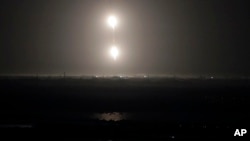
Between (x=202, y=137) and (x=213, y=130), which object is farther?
(x=213, y=130)

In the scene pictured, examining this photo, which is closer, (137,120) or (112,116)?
(137,120)

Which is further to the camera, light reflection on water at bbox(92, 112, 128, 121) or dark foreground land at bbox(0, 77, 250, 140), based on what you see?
light reflection on water at bbox(92, 112, 128, 121)

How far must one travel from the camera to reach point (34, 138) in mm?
41781

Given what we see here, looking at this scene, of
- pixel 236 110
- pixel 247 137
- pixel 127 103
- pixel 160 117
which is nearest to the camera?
pixel 247 137

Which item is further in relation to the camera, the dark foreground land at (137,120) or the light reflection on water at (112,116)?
the light reflection on water at (112,116)

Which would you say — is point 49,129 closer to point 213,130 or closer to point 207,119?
point 213,130

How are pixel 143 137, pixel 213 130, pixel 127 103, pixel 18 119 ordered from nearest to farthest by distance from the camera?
pixel 143 137 < pixel 213 130 < pixel 18 119 < pixel 127 103

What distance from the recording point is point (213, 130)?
46750mm

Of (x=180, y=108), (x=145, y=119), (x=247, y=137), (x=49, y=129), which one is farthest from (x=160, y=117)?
(x=247, y=137)

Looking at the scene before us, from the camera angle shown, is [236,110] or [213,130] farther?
[236,110]

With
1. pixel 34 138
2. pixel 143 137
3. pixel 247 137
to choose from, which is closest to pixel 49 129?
pixel 34 138

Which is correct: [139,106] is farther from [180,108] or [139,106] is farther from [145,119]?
[145,119]

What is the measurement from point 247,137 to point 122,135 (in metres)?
10.6

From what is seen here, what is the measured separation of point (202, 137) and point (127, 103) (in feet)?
148
